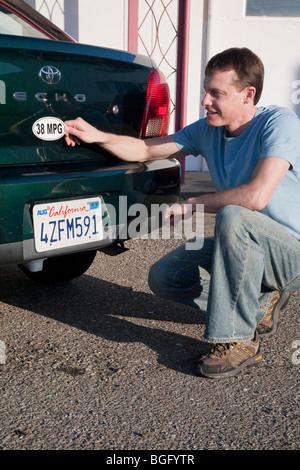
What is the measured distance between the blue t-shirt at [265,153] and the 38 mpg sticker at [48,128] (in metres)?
0.66

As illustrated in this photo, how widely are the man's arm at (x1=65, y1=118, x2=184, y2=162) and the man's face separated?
342 millimetres

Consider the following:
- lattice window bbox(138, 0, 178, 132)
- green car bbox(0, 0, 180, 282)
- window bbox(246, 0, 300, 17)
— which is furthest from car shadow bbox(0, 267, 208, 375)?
window bbox(246, 0, 300, 17)

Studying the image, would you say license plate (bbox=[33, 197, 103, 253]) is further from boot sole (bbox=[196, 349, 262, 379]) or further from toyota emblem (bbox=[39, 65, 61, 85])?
boot sole (bbox=[196, 349, 262, 379])

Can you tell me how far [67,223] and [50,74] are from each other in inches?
23.7

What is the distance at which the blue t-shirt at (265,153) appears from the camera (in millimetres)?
2455

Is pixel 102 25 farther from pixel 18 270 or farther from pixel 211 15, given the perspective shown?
pixel 18 270

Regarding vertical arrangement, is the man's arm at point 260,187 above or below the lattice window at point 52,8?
below

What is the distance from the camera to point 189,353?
2709 millimetres

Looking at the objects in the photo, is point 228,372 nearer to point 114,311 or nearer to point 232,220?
point 232,220

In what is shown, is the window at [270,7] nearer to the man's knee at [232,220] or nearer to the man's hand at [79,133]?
the man's hand at [79,133]

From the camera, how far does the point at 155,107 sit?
2.93 m

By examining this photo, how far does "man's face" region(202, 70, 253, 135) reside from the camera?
2562 mm

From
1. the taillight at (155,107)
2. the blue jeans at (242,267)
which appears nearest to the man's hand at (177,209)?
the blue jeans at (242,267)

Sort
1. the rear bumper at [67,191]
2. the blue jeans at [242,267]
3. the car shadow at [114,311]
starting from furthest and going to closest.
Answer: the car shadow at [114,311]
the blue jeans at [242,267]
the rear bumper at [67,191]
